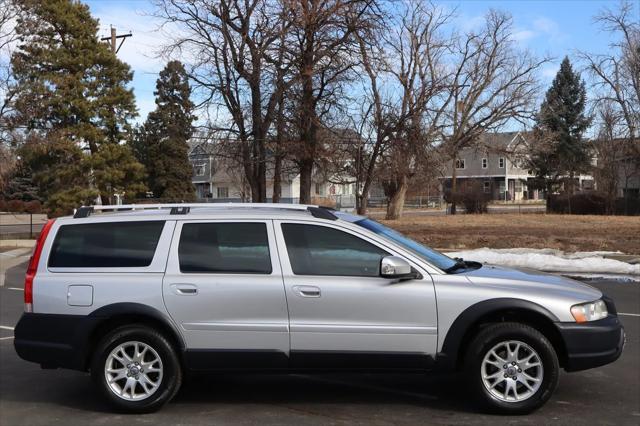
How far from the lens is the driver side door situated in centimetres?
511

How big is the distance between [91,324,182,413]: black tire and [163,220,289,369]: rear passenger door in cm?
17

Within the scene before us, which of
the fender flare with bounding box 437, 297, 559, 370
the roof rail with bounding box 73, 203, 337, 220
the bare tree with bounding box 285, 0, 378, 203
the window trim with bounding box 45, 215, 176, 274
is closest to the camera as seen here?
the fender flare with bounding box 437, 297, 559, 370

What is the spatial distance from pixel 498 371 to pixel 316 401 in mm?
1593

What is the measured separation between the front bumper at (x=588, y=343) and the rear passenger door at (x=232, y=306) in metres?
2.23

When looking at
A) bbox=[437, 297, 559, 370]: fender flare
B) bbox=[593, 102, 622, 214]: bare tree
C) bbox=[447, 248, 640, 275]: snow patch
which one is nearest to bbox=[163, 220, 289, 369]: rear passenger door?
bbox=[437, 297, 559, 370]: fender flare

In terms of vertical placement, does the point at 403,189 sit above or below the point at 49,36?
below

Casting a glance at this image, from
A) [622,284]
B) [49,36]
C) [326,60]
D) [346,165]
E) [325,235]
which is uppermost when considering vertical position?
[49,36]

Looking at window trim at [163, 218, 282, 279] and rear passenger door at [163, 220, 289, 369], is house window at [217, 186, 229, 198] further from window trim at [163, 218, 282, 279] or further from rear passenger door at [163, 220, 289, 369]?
rear passenger door at [163, 220, 289, 369]

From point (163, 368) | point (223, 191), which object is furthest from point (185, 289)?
point (223, 191)

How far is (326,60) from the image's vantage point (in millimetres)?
21297

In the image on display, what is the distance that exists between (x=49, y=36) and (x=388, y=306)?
29689mm

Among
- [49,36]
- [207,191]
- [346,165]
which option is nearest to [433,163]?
[346,165]

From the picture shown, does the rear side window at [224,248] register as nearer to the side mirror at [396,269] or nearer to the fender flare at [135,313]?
the fender flare at [135,313]

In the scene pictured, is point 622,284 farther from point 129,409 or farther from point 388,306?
point 129,409
